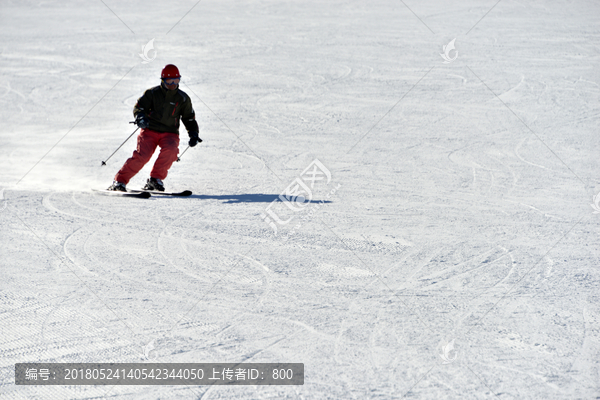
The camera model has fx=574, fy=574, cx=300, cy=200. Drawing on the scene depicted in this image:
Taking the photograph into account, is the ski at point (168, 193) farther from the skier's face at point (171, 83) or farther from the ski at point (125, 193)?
the skier's face at point (171, 83)

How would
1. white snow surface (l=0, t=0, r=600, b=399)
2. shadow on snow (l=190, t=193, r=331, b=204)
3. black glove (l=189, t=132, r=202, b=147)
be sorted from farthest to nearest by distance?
black glove (l=189, t=132, r=202, b=147) → shadow on snow (l=190, t=193, r=331, b=204) → white snow surface (l=0, t=0, r=600, b=399)

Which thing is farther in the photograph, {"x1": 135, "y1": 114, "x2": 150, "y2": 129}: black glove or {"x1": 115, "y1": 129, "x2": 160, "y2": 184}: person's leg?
{"x1": 115, "y1": 129, "x2": 160, "y2": 184}: person's leg

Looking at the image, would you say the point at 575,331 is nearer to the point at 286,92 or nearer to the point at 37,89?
the point at 286,92

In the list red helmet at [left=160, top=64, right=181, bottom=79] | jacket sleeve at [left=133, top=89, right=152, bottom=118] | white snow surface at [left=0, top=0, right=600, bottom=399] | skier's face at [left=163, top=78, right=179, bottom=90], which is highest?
red helmet at [left=160, top=64, right=181, bottom=79]

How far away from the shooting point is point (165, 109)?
695 cm

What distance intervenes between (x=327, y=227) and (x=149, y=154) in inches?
104

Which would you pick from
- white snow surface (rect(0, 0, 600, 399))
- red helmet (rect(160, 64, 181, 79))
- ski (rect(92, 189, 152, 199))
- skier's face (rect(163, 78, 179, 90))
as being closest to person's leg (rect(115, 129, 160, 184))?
ski (rect(92, 189, 152, 199))

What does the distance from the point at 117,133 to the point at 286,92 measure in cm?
353

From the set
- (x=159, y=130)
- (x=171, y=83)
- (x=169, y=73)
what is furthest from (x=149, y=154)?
(x=169, y=73)

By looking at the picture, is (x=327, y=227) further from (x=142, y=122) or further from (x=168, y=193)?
(x=142, y=122)

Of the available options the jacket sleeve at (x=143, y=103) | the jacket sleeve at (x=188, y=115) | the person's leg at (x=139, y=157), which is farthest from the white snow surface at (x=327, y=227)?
the jacket sleeve at (x=143, y=103)

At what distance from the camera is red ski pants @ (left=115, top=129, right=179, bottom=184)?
704cm

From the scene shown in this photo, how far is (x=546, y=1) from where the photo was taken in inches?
747

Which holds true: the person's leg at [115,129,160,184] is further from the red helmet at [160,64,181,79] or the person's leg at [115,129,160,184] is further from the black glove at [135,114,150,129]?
the red helmet at [160,64,181,79]
